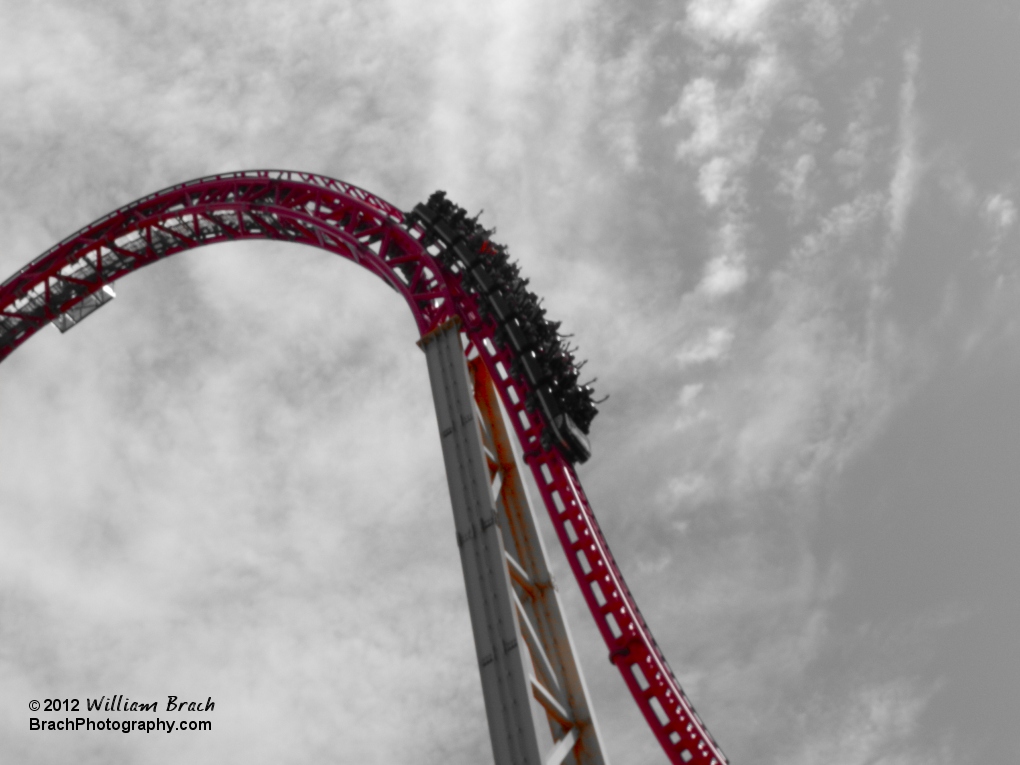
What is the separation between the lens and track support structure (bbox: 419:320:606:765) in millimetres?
11852

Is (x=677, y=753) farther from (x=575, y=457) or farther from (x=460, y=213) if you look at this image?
(x=460, y=213)

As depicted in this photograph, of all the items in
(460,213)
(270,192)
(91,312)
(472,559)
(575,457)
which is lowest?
(472,559)

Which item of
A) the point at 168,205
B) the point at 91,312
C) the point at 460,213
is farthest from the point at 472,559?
the point at 91,312

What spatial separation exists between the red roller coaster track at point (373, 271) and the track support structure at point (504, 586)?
3.17ft

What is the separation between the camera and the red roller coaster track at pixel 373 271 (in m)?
15.3

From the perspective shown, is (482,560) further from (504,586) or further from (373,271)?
(373,271)

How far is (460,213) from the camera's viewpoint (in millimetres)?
17969

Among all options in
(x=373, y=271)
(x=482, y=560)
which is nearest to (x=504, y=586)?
(x=482, y=560)

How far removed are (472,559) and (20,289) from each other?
53.4 ft

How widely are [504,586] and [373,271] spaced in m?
8.36

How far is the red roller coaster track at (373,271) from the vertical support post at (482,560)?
1.17 meters

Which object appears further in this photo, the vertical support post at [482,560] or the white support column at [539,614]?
the white support column at [539,614]

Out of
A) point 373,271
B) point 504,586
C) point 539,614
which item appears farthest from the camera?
point 373,271

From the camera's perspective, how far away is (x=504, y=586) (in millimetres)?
12750
